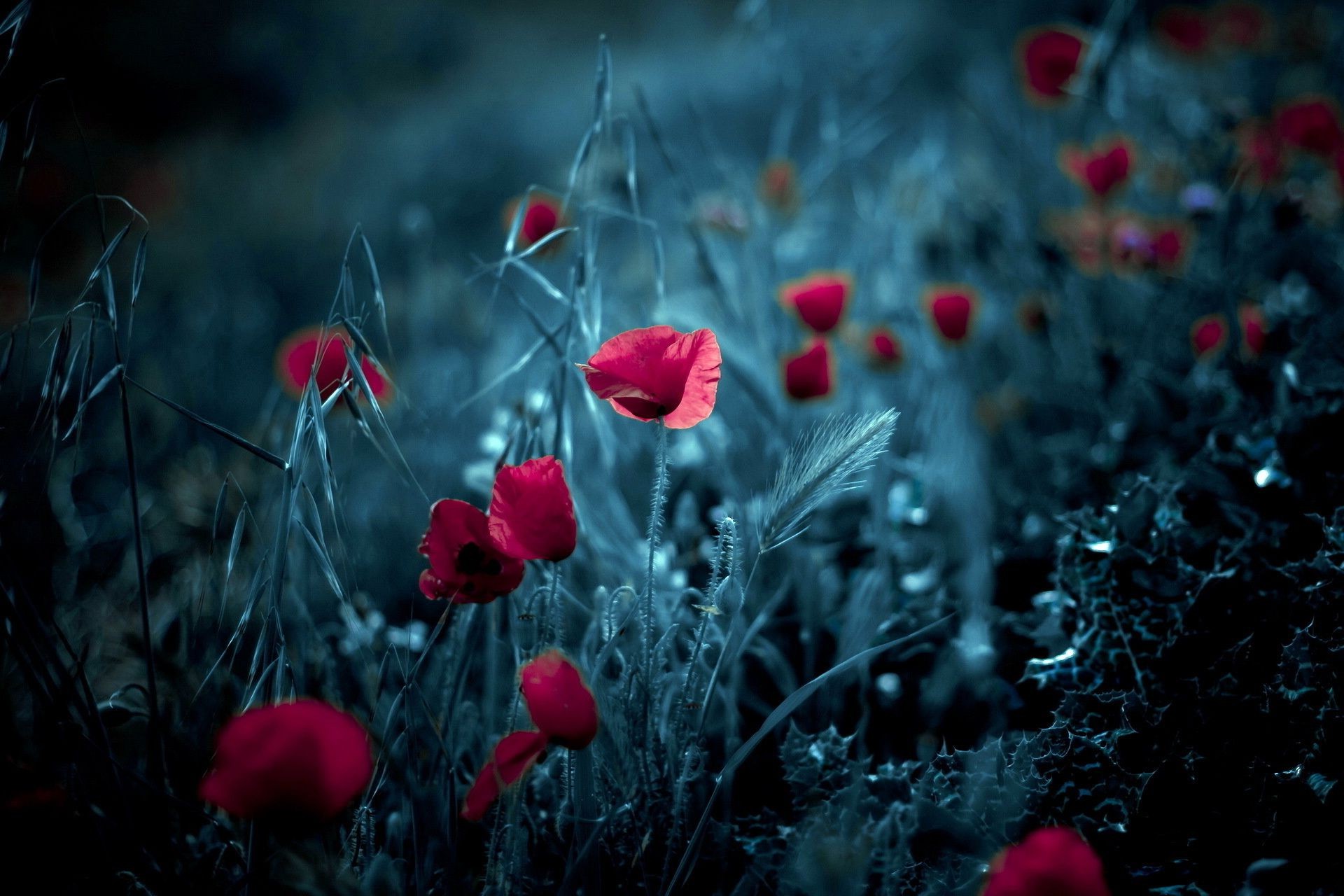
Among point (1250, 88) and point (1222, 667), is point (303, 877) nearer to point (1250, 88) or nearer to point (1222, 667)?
point (1222, 667)

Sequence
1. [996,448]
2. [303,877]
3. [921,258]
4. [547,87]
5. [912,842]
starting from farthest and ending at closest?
[547,87] < [921,258] < [996,448] < [912,842] < [303,877]

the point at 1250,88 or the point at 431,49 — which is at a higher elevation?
the point at 431,49

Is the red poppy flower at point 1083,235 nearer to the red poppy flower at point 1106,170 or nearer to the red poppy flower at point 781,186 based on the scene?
the red poppy flower at point 1106,170

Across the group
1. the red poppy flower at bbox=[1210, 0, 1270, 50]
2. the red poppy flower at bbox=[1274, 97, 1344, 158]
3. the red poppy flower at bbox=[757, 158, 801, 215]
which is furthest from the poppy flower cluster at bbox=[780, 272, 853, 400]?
the red poppy flower at bbox=[1210, 0, 1270, 50]

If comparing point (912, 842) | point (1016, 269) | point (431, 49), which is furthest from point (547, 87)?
point (912, 842)

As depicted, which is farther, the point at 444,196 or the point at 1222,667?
the point at 444,196

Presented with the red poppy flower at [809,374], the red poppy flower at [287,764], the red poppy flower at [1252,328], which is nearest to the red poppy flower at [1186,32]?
the red poppy flower at [1252,328]

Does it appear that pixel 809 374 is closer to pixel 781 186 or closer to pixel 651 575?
pixel 651 575

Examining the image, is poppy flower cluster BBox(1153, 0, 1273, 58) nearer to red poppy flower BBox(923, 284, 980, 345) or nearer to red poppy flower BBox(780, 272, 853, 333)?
red poppy flower BBox(923, 284, 980, 345)
